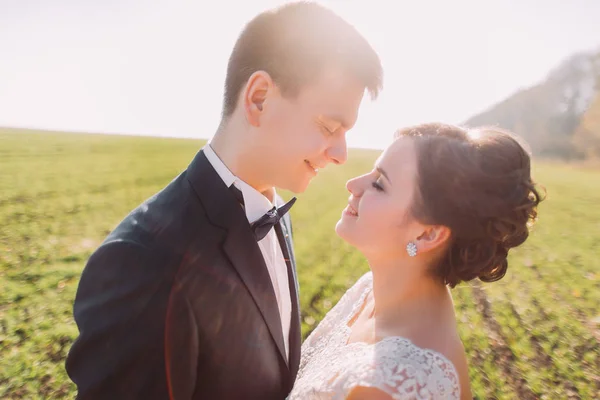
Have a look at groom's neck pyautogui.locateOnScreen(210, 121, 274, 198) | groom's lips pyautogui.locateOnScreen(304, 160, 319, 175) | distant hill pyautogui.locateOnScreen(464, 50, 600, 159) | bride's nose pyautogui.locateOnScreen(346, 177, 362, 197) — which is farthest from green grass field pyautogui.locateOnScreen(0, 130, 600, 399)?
distant hill pyautogui.locateOnScreen(464, 50, 600, 159)

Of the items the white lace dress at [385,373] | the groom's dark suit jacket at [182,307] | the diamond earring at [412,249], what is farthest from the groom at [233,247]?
the diamond earring at [412,249]

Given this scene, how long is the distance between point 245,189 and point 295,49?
90cm

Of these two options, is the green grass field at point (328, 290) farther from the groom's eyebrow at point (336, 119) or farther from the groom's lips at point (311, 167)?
the groom's eyebrow at point (336, 119)

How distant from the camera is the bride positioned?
221cm

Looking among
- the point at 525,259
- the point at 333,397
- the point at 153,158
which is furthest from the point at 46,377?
the point at 153,158

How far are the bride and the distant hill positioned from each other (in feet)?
158

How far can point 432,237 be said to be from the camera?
2.50m

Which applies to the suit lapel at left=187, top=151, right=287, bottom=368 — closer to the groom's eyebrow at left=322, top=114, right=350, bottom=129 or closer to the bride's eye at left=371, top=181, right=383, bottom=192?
the groom's eyebrow at left=322, top=114, right=350, bottom=129

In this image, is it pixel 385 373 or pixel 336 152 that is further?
pixel 336 152

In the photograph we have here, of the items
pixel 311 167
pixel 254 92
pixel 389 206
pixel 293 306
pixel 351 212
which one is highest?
pixel 254 92

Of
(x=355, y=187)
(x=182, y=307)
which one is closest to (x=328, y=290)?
(x=355, y=187)

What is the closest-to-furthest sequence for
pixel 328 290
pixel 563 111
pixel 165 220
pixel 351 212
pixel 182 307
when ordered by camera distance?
pixel 182 307, pixel 165 220, pixel 351 212, pixel 328 290, pixel 563 111

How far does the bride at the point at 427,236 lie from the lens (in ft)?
7.25

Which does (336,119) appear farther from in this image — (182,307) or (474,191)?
(182,307)
